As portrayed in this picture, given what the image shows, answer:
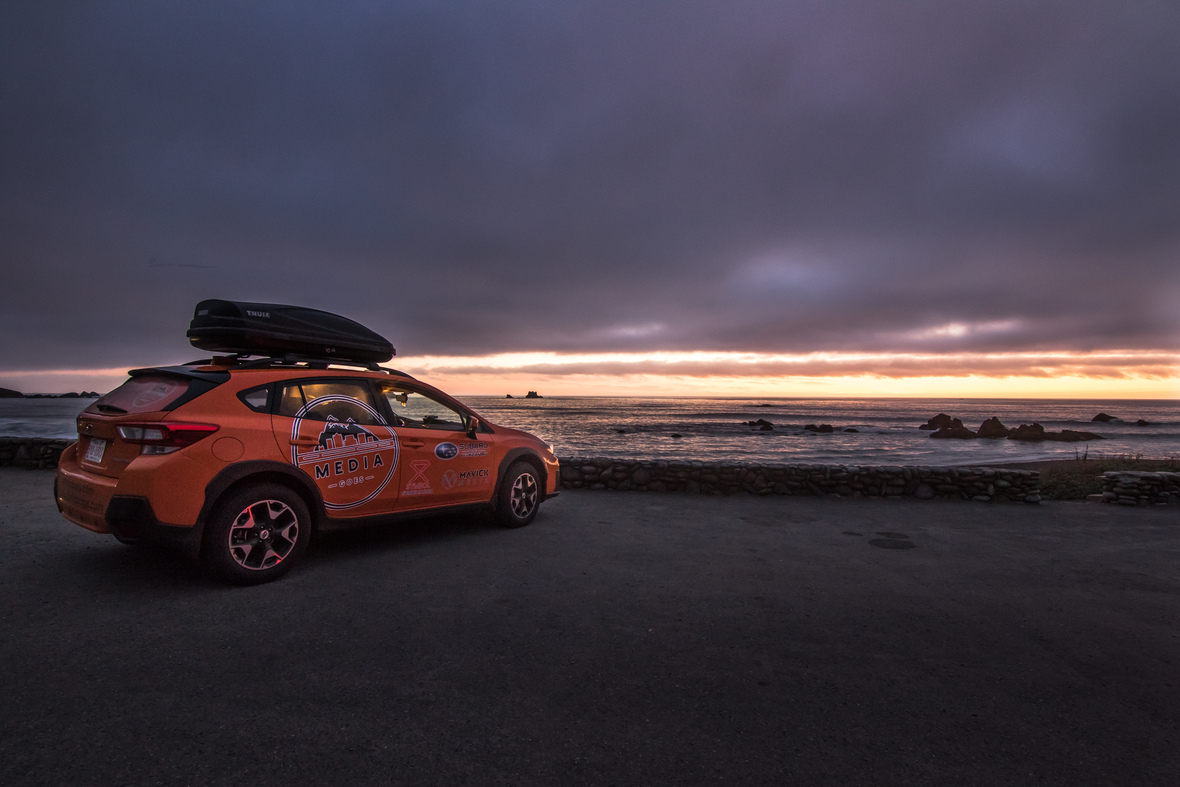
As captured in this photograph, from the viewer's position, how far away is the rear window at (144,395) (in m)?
4.43

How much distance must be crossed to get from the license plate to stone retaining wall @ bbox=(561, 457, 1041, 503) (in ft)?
21.9

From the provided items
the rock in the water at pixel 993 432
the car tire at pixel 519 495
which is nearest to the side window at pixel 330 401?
the car tire at pixel 519 495

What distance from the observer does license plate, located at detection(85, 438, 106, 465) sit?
445cm

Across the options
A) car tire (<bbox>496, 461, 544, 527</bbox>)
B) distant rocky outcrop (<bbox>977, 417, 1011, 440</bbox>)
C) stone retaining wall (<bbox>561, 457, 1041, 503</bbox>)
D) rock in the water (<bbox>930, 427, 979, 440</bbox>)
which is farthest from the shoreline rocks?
distant rocky outcrop (<bbox>977, 417, 1011, 440</bbox>)

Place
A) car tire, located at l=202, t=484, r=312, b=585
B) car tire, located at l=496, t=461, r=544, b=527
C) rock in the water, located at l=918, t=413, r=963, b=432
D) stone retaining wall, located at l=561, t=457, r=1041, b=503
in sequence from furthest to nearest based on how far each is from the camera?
rock in the water, located at l=918, t=413, r=963, b=432 → stone retaining wall, located at l=561, t=457, r=1041, b=503 → car tire, located at l=496, t=461, r=544, b=527 → car tire, located at l=202, t=484, r=312, b=585

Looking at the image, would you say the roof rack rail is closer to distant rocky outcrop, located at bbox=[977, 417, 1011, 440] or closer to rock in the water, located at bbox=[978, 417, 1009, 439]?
distant rocky outcrop, located at bbox=[977, 417, 1011, 440]

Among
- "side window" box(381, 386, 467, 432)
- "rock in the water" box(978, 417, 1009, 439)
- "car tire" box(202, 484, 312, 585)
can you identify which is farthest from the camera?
"rock in the water" box(978, 417, 1009, 439)

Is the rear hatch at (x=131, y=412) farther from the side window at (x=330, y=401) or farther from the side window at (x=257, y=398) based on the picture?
the side window at (x=330, y=401)

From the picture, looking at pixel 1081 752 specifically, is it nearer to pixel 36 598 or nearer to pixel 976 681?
pixel 976 681

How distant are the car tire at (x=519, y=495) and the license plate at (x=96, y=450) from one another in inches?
142

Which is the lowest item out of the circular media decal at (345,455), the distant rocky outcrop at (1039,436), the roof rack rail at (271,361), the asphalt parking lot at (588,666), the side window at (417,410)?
the asphalt parking lot at (588,666)

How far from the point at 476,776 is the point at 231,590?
10.5ft

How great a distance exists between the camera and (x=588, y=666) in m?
3.18

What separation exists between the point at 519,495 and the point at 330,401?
2566 millimetres
